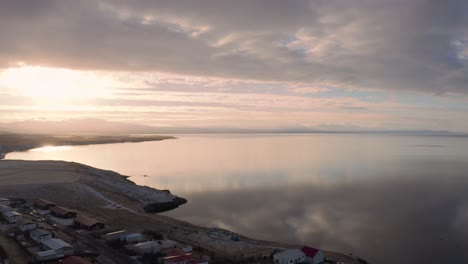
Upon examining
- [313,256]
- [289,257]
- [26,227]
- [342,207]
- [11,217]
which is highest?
[11,217]

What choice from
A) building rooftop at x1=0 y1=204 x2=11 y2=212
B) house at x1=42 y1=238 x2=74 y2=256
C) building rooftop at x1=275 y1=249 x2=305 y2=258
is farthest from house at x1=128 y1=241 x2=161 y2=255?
building rooftop at x1=0 y1=204 x2=11 y2=212

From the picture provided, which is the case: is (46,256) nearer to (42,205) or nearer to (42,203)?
(42,205)

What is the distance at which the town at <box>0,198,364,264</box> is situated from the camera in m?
24.3


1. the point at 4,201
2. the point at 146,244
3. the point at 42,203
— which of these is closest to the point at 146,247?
the point at 146,244

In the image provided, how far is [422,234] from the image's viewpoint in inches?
1337

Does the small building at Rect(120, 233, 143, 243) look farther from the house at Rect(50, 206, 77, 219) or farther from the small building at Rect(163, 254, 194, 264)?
the house at Rect(50, 206, 77, 219)

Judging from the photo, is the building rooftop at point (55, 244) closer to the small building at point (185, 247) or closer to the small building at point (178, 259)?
the small building at point (178, 259)

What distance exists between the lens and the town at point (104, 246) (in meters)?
24.3

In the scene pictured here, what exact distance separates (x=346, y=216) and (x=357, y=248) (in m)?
9.77

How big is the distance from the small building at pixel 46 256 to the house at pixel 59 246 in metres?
0.40

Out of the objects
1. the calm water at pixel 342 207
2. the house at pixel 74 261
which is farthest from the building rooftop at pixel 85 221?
the calm water at pixel 342 207

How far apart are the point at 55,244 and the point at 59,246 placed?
0.53m

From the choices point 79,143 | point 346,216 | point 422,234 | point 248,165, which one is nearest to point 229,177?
point 248,165

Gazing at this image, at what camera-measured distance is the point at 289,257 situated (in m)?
24.9
